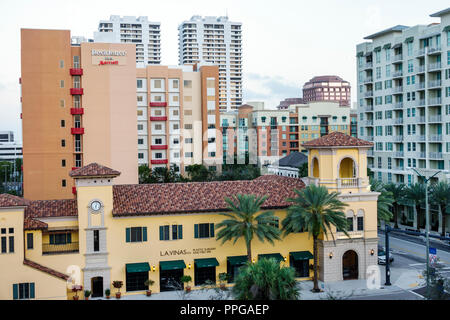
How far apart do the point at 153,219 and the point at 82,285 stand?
735cm

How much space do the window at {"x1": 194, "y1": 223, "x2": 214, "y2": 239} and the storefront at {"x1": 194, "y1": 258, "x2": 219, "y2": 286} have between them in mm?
1948

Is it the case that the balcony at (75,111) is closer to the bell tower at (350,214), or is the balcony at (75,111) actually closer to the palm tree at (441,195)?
the bell tower at (350,214)

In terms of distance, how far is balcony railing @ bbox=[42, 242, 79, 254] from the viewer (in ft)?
131

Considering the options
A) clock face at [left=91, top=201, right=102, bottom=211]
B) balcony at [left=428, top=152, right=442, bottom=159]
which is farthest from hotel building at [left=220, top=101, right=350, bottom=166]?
clock face at [left=91, top=201, right=102, bottom=211]

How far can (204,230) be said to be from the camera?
42.9 meters

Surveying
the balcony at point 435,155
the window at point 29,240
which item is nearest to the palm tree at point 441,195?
the balcony at point 435,155

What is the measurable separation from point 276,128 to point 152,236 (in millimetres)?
95896

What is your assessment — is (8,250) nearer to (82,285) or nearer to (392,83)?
(82,285)

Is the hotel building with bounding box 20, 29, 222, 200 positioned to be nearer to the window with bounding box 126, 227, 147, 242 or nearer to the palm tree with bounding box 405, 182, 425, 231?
the window with bounding box 126, 227, 147, 242

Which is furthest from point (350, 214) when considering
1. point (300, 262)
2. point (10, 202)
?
point (10, 202)

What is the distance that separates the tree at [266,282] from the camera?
2606 centimetres

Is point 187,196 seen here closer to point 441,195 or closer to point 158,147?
point 441,195

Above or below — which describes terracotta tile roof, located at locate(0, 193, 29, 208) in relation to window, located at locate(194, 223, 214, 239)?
above

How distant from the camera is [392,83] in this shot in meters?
84.2
